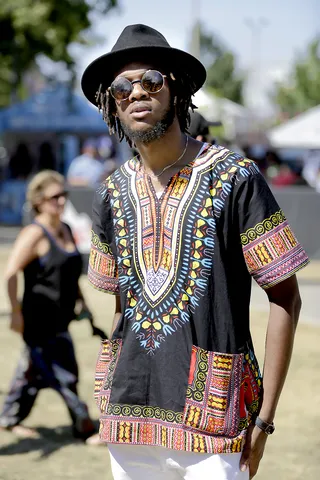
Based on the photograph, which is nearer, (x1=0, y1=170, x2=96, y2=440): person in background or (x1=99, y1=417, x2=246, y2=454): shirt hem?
(x1=99, y1=417, x2=246, y2=454): shirt hem

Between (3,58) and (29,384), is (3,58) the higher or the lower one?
the higher one

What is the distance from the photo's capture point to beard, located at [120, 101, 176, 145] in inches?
104

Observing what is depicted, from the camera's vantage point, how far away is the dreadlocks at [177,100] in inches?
107

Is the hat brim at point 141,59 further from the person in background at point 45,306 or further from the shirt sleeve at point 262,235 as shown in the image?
the person in background at point 45,306

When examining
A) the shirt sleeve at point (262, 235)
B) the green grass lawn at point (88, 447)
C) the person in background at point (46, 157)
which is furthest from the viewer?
the person in background at point (46, 157)

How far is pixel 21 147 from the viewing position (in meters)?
23.6

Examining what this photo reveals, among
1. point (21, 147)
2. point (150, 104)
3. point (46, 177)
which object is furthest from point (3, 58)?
point (150, 104)

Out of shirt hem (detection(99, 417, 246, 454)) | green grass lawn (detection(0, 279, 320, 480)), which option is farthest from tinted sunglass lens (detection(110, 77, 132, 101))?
green grass lawn (detection(0, 279, 320, 480))

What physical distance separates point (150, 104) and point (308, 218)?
449 inches

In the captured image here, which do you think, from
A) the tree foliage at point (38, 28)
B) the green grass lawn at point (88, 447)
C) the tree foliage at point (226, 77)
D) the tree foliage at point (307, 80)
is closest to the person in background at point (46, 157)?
the tree foliage at point (38, 28)

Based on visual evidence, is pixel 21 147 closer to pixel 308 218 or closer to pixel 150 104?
pixel 308 218

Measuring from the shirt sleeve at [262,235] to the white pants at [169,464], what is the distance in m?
0.52

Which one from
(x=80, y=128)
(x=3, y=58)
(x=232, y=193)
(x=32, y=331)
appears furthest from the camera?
(x=3, y=58)

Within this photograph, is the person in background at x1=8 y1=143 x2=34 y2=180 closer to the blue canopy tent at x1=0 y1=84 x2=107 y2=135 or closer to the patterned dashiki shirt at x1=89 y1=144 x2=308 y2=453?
the blue canopy tent at x1=0 y1=84 x2=107 y2=135
